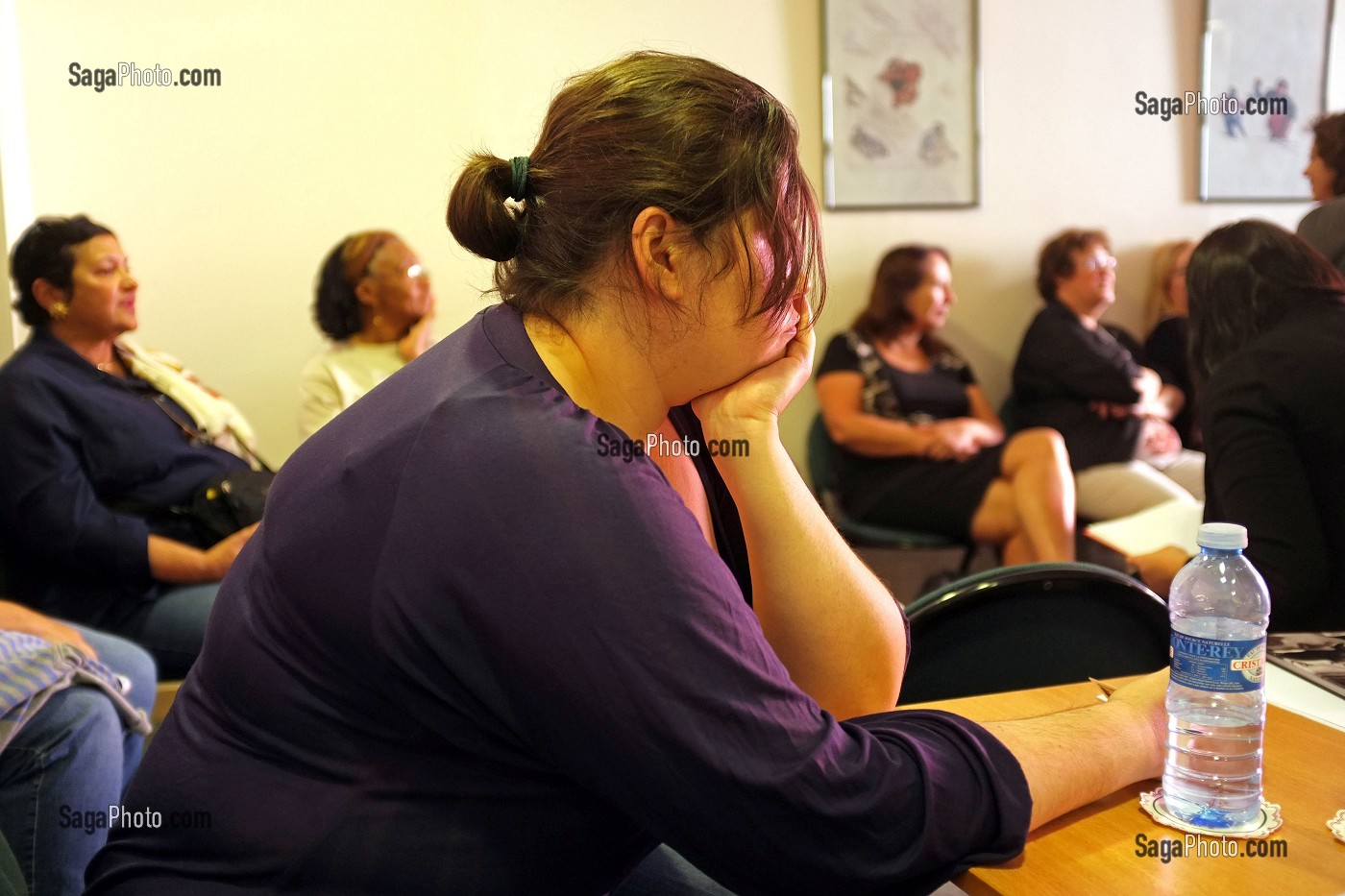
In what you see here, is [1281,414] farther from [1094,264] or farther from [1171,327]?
[1171,327]

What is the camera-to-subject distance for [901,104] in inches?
157

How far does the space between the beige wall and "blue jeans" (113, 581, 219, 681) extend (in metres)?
1.07

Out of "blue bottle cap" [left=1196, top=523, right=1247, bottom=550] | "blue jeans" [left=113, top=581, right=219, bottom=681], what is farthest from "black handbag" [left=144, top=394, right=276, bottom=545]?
"blue bottle cap" [left=1196, top=523, right=1247, bottom=550]

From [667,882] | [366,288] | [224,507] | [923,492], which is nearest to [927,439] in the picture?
[923,492]

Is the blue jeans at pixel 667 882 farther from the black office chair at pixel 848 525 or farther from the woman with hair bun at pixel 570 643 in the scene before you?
the black office chair at pixel 848 525

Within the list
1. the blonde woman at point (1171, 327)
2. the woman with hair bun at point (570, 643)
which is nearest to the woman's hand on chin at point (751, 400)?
the woman with hair bun at point (570, 643)

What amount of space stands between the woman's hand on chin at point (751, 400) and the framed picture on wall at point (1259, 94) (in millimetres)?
3907

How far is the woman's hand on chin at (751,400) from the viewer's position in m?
1.19

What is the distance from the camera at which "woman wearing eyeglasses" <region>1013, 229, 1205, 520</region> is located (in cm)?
368

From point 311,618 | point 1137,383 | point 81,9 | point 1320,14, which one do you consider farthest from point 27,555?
point 1320,14

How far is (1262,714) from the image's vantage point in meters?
1.01

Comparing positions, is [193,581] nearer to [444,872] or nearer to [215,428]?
[215,428]

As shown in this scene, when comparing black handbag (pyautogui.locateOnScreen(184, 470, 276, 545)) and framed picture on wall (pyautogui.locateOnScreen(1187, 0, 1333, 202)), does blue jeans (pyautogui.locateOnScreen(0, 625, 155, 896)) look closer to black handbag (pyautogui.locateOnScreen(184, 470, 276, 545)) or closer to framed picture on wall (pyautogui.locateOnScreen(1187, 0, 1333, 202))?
black handbag (pyautogui.locateOnScreen(184, 470, 276, 545))

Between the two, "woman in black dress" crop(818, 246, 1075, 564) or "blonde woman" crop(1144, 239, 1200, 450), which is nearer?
"woman in black dress" crop(818, 246, 1075, 564)
